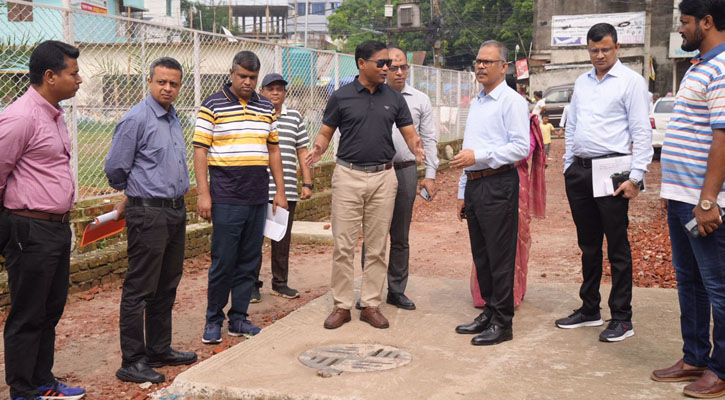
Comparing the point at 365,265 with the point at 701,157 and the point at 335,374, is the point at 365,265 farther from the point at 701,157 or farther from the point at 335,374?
the point at 701,157

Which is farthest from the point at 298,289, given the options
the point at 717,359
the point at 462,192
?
the point at 717,359

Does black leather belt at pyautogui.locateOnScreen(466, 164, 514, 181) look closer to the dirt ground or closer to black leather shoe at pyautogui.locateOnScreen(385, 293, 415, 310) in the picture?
black leather shoe at pyautogui.locateOnScreen(385, 293, 415, 310)

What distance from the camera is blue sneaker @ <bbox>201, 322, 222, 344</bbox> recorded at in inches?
209

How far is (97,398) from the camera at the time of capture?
4379 mm

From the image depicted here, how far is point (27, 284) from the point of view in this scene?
4.05m

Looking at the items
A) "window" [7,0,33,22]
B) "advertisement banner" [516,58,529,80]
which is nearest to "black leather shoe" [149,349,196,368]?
"window" [7,0,33,22]

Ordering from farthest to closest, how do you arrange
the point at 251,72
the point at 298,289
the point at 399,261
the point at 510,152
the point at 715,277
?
the point at 298,289
the point at 399,261
the point at 251,72
the point at 510,152
the point at 715,277

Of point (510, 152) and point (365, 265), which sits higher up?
point (510, 152)

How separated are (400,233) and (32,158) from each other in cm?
284

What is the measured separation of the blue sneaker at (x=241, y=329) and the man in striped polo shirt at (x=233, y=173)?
120 mm

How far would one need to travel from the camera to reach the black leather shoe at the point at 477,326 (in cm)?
504

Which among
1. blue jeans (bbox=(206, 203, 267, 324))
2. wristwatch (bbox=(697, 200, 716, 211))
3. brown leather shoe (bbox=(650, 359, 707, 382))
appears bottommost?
brown leather shoe (bbox=(650, 359, 707, 382))

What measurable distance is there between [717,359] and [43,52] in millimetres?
3994

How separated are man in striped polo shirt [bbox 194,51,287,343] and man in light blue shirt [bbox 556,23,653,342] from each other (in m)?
2.20
